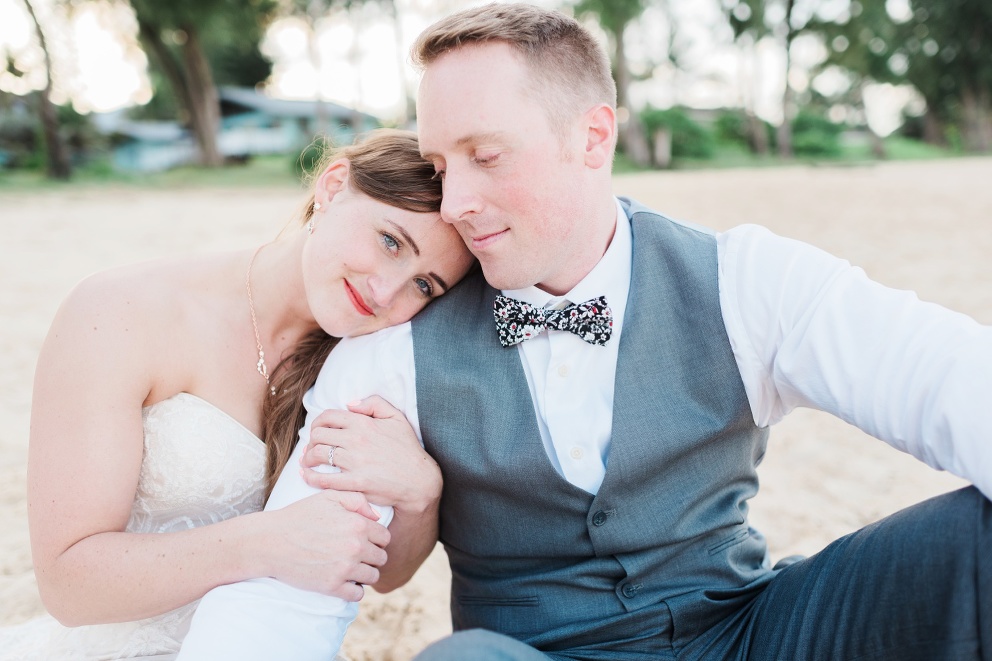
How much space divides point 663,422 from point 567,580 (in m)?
0.46

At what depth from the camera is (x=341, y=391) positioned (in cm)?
213

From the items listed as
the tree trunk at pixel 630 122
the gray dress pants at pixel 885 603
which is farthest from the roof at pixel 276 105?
the gray dress pants at pixel 885 603

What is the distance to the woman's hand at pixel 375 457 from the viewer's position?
1916 millimetres

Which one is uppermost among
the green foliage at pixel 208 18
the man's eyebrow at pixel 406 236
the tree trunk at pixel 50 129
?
the green foliage at pixel 208 18

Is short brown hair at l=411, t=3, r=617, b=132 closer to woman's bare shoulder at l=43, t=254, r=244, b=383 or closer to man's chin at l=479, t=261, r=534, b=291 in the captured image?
man's chin at l=479, t=261, r=534, b=291

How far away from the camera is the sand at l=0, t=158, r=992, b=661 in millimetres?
3393

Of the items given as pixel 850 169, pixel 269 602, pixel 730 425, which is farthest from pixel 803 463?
pixel 850 169

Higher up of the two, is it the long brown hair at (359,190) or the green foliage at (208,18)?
the green foliage at (208,18)

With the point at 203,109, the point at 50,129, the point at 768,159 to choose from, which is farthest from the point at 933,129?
the point at 50,129

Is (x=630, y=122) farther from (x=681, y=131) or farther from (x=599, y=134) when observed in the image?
(x=599, y=134)

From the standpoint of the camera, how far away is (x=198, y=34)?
25.7 metres

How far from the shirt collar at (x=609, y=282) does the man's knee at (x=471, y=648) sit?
949 mm

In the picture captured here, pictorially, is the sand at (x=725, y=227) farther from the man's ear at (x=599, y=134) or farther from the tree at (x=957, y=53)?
the tree at (x=957, y=53)

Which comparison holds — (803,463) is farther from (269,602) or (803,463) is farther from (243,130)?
(243,130)
